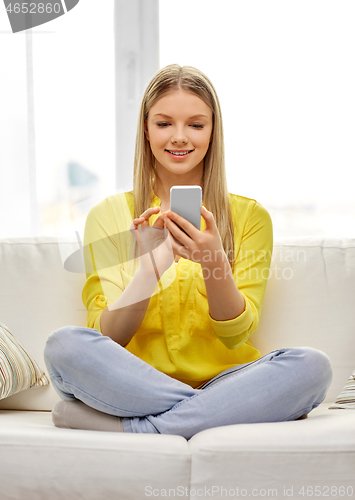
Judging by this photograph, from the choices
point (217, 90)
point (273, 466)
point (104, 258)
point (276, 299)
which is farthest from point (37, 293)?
point (217, 90)

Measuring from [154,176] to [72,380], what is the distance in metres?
0.61

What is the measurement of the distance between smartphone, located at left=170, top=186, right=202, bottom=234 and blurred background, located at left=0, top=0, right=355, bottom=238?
770mm

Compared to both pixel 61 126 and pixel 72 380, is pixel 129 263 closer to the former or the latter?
pixel 72 380

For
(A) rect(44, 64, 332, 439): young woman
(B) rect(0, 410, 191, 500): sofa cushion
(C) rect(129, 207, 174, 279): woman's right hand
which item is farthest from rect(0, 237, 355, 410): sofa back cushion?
(B) rect(0, 410, 191, 500): sofa cushion

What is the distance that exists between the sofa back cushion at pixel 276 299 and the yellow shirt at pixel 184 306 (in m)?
0.11

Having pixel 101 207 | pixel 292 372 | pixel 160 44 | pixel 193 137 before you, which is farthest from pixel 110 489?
pixel 160 44

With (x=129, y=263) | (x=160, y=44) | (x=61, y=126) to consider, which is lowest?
(x=129, y=263)

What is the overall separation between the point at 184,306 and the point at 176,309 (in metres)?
0.02

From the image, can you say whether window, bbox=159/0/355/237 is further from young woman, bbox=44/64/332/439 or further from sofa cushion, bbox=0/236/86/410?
sofa cushion, bbox=0/236/86/410

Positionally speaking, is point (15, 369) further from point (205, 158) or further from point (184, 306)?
point (205, 158)

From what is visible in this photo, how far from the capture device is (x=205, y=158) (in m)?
1.36

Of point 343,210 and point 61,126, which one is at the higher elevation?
point 61,126

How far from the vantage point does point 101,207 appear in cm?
132

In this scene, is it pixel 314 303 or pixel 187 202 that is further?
pixel 314 303
